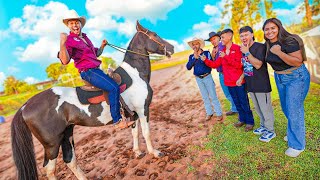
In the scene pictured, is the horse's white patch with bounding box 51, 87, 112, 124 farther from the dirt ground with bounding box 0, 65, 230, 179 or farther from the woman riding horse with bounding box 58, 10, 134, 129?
the dirt ground with bounding box 0, 65, 230, 179

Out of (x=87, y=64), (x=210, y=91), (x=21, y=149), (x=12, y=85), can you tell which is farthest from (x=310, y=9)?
(x=12, y=85)

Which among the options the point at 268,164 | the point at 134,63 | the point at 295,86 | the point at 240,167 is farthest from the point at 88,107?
the point at 295,86

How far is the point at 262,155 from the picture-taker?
337 cm

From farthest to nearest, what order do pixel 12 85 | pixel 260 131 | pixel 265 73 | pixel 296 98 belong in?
pixel 12 85
pixel 260 131
pixel 265 73
pixel 296 98

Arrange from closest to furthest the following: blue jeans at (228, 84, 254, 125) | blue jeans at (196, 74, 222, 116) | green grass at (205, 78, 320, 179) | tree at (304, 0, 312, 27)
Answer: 1. green grass at (205, 78, 320, 179)
2. blue jeans at (228, 84, 254, 125)
3. blue jeans at (196, 74, 222, 116)
4. tree at (304, 0, 312, 27)

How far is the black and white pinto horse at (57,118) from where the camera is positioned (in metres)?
3.25

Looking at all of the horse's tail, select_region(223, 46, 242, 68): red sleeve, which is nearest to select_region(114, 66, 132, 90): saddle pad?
the horse's tail

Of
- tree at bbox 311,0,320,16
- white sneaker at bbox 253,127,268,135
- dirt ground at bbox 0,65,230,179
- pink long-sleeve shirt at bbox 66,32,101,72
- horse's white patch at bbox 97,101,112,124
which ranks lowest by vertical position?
dirt ground at bbox 0,65,230,179

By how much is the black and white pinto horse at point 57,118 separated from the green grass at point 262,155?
4.47 feet

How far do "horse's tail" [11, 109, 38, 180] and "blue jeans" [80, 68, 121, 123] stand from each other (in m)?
1.27

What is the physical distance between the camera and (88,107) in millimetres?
3562

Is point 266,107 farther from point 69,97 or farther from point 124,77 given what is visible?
point 69,97

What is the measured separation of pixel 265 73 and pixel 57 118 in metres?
3.81

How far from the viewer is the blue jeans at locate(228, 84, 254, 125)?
4.44 meters
